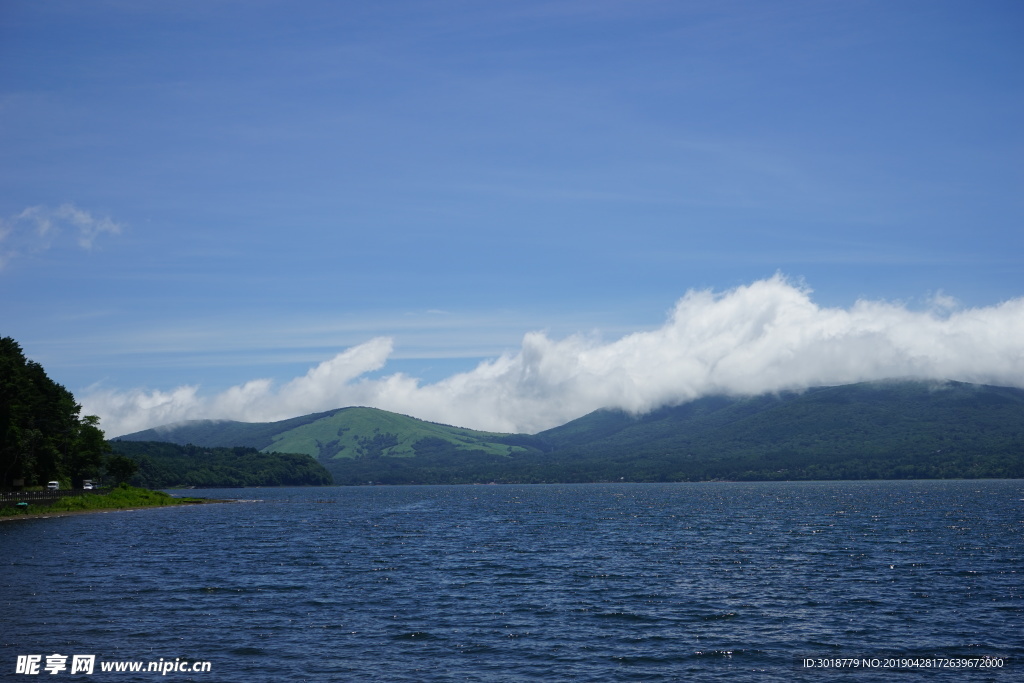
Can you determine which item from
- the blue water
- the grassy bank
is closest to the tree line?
the grassy bank

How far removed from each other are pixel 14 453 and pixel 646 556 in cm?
11351

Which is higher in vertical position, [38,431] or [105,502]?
[38,431]

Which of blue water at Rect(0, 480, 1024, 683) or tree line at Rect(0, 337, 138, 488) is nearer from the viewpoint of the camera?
blue water at Rect(0, 480, 1024, 683)

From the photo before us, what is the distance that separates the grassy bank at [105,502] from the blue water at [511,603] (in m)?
29.5

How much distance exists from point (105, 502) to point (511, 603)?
13387 centimetres

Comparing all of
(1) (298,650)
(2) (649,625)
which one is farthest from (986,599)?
(1) (298,650)

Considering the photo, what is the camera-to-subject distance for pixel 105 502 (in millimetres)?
161375

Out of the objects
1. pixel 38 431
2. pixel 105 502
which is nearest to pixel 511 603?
pixel 38 431

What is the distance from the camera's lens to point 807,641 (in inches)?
1722

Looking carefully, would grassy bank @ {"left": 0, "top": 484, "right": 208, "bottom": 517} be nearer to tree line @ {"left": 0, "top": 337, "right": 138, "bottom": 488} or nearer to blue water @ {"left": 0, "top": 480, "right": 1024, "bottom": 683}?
tree line @ {"left": 0, "top": 337, "right": 138, "bottom": 488}

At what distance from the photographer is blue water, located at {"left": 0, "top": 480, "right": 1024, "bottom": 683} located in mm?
40000

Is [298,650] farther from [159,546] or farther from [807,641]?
[159,546]

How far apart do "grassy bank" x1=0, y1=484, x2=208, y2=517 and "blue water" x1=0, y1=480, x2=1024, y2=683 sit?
29.5 m

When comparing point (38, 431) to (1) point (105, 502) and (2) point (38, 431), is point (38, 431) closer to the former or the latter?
(2) point (38, 431)
